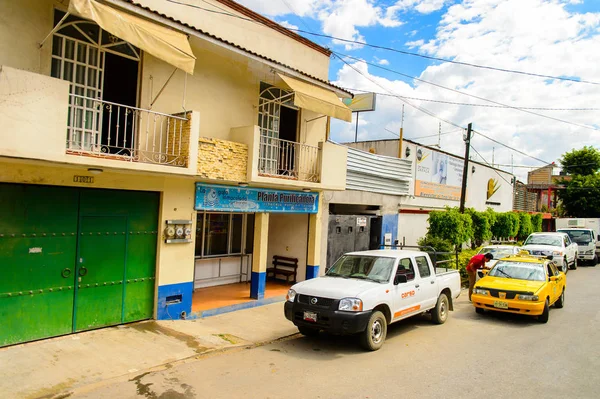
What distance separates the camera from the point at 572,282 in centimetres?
1705

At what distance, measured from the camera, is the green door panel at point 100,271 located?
25.8ft

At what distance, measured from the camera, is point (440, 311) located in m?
9.84

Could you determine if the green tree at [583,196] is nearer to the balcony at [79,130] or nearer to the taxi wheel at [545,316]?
the taxi wheel at [545,316]

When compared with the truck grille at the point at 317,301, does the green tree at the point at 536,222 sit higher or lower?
higher

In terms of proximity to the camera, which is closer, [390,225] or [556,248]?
[390,225]

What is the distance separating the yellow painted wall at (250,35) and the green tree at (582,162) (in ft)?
106

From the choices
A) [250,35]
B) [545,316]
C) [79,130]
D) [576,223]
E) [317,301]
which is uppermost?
[250,35]

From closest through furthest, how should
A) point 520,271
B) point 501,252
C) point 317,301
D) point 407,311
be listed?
point 317,301 < point 407,311 < point 520,271 < point 501,252

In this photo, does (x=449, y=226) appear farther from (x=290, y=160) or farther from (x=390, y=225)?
(x=290, y=160)

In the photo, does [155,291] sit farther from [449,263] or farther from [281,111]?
[449,263]

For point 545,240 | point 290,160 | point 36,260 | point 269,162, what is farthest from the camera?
point 545,240

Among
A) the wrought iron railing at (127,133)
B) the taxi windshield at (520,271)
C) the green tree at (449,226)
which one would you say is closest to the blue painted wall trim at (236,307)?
the wrought iron railing at (127,133)

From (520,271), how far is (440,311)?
111 inches

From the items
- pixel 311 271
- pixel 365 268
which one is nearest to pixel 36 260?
pixel 365 268
